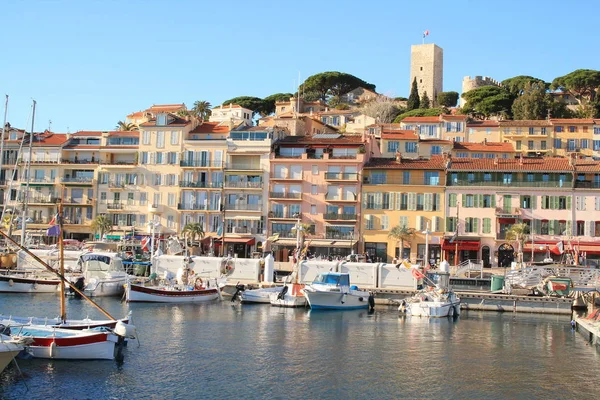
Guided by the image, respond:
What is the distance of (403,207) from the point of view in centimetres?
7119

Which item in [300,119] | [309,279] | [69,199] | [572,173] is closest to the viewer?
[309,279]

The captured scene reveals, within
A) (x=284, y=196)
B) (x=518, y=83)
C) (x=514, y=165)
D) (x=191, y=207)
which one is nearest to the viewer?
(x=514, y=165)

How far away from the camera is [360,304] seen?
170 feet

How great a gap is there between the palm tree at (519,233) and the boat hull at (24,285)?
127ft

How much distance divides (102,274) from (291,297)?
1470cm

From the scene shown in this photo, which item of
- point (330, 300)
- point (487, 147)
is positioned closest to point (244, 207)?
point (330, 300)

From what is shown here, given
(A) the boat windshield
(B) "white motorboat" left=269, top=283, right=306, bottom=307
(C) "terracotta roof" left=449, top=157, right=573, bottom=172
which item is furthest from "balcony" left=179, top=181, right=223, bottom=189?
(A) the boat windshield

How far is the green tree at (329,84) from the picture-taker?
151250 mm

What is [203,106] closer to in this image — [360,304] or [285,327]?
[360,304]

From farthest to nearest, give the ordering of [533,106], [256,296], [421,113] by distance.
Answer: [421,113] < [533,106] < [256,296]

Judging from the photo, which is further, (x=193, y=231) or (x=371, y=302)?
(x=193, y=231)

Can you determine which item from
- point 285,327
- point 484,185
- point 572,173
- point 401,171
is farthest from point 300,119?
point 285,327

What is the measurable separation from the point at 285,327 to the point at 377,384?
13484 millimetres

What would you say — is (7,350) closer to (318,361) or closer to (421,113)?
(318,361)
